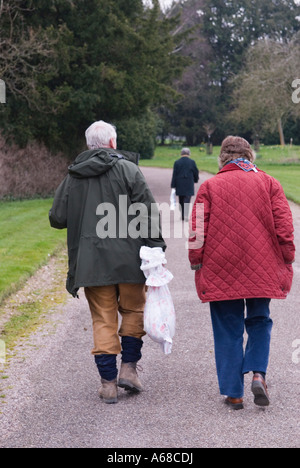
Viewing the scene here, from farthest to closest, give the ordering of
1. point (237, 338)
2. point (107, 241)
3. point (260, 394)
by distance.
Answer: point (107, 241) → point (237, 338) → point (260, 394)

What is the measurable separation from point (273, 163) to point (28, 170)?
2185cm

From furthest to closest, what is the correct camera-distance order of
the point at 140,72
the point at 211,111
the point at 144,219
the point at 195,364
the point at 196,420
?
the point at 211,111 < the point at 140,72 < the point at 195,364 < the point at 144,219 < the point at 196,420

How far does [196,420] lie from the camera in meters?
4.17

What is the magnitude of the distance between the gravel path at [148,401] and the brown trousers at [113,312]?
14.7 inches

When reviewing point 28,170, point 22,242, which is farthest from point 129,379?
point 28,170

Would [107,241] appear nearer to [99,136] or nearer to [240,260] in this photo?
[99,136]

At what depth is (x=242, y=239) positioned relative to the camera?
14.5ft

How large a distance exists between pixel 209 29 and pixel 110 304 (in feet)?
216

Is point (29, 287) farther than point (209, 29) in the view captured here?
No

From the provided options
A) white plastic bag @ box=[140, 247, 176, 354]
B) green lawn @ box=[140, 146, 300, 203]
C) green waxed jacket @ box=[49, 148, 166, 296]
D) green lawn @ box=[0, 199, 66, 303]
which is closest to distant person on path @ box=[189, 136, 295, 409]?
white plastic bag @ box=[140, 247, 176, 354]

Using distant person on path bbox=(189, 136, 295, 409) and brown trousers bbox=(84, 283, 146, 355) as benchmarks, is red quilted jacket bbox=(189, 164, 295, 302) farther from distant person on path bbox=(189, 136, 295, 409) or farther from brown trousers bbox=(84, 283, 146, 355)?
brown trousers bbox=(84, 283, 146, 355)

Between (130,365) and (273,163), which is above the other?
(130,365)
